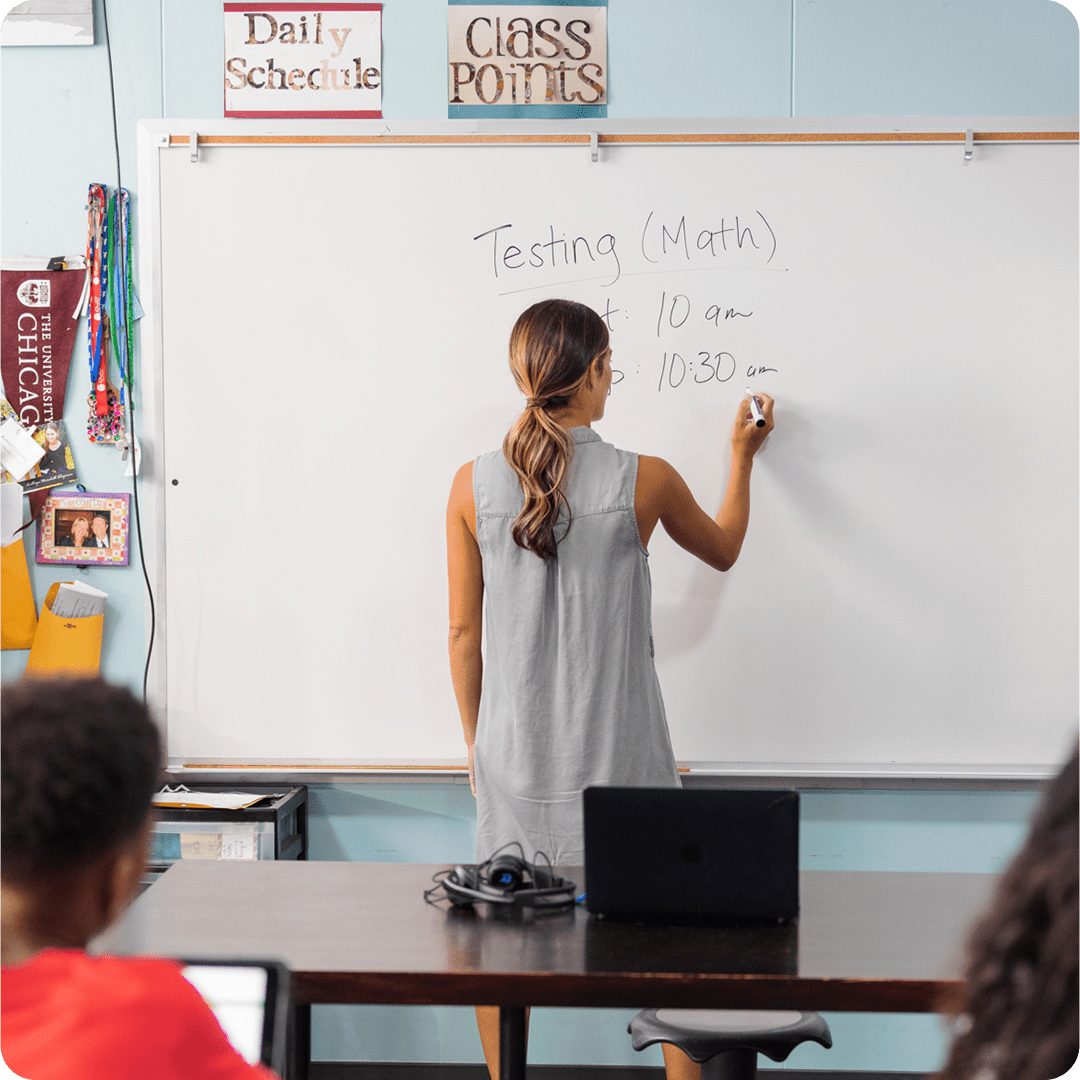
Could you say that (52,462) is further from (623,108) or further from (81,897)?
(81,897)

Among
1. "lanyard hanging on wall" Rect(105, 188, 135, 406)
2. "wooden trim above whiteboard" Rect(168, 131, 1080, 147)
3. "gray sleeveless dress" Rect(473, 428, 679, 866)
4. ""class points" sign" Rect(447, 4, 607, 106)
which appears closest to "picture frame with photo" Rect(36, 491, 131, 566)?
"lanyard hanging on wall" Rect(105, 188, 135, 406)

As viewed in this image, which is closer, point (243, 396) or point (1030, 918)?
point (1030, 918)

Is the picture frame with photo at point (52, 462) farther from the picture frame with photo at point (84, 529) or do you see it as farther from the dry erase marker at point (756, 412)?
the dry erase marker at point (756, 412)

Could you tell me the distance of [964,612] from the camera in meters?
2.14

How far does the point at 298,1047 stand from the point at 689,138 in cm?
181

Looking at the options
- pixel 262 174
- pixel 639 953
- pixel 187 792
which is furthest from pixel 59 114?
pixel 639 953

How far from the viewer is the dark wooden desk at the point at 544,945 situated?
1031 millimetres

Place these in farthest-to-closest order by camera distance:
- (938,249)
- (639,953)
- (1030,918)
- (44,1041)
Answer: (938,249) < (639,953) < (44,1041) < (1030,918)

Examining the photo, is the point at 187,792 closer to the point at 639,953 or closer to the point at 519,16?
the point at 639,953

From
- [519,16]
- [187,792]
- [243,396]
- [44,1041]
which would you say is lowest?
[187,792]

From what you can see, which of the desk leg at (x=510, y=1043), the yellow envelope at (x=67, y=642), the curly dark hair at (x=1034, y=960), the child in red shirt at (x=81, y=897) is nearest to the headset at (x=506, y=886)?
the desk leg at (x=510, y=1043)

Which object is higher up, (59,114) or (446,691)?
(59,114)

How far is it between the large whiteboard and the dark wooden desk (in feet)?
2.68

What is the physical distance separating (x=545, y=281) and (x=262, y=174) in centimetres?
64
